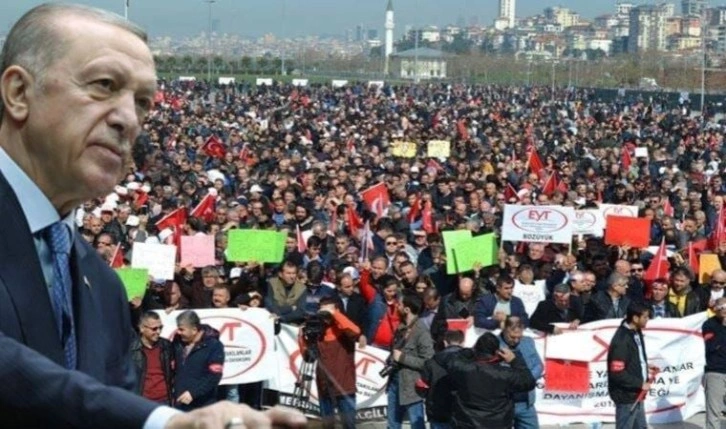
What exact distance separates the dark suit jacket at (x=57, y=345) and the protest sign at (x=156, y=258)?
36.0 ft

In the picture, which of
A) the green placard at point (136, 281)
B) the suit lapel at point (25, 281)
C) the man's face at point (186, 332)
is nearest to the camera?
the suit lapel at point (25, 281)

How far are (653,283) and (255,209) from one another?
6.25 meters

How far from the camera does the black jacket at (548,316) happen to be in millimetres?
11688

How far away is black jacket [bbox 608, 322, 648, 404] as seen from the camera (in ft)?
34.0

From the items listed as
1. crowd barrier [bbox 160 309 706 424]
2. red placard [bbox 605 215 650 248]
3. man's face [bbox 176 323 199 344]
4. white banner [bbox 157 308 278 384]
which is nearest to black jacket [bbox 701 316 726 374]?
crowd barrier [bbox 160 309 706 424]

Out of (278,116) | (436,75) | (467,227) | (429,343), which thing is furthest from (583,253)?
(436,75)

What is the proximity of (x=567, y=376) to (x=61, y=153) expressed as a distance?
34.2ft

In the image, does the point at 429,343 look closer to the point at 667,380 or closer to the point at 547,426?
the point at 547,426

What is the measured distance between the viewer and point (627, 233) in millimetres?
15883

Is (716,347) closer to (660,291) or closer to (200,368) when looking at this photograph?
(660,291)

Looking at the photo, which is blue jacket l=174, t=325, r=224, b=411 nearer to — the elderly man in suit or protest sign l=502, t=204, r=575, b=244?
protest sign l=502, t=204, r=575, b=244

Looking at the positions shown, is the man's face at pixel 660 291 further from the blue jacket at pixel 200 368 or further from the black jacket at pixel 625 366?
the blue jacket at pixel 200 368

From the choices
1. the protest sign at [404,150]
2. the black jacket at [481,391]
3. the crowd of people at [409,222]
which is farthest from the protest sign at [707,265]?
the protest sign at [404,150]

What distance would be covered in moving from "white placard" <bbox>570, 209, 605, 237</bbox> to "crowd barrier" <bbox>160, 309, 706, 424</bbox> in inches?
226
